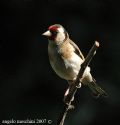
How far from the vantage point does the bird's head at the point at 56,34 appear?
3104 mm

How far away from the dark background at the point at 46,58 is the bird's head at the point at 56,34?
1.65 metres

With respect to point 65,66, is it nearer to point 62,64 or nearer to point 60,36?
point 62,64

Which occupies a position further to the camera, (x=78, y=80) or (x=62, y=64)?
(x=62, y=64)

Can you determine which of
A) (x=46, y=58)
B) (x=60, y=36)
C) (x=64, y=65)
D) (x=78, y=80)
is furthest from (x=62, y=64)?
(x=46, y=58)

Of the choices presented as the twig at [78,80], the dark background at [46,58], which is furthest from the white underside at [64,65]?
the dark background at [46,58]

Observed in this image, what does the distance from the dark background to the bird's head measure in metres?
1.65

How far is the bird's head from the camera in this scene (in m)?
3.10

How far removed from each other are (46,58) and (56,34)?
6.18ft

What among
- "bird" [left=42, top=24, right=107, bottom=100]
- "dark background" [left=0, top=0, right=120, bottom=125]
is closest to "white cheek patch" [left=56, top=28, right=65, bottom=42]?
"bird" [left=42, top=24, right=107, bottom=100]

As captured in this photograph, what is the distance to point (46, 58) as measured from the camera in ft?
16.5

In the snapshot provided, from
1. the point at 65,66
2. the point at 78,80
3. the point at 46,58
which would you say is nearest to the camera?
the point at 78,80

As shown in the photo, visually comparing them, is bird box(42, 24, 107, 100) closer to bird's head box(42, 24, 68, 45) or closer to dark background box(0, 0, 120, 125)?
bird's head box(42, 24, 68, 45)

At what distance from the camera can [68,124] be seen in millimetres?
4902

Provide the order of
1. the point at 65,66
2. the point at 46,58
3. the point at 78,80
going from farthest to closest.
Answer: the point at 46,58 → the point at 65,66 → the point at 78,80
